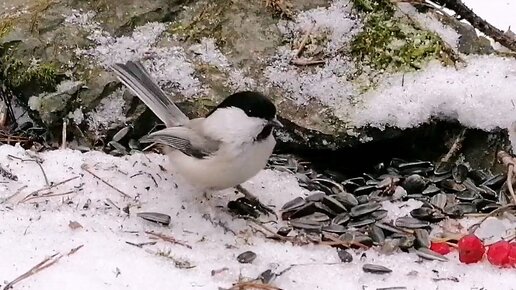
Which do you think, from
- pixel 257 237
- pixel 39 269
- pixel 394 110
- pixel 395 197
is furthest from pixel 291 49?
pixel 39 269

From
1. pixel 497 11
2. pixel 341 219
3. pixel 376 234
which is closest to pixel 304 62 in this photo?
pixel 341 219

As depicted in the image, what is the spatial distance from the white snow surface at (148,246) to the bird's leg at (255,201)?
0.05m

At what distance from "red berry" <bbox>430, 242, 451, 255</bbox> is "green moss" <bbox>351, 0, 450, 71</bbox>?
0.85m

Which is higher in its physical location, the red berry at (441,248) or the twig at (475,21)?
the twig at (475,21)

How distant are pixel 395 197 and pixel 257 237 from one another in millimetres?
571

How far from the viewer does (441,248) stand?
2.43 meters

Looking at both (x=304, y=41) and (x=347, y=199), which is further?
(x=304, y=41)

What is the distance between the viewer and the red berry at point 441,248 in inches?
95.3

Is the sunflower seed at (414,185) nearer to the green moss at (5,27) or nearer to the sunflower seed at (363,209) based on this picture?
the sunflower seed at (363,209)

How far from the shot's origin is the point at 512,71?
3119mm

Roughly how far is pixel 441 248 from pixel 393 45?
99 cm

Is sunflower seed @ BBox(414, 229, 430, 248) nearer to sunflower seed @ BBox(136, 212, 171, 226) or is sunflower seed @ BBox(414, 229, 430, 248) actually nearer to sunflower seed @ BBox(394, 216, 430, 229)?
sunflower seed @ BBox(394, 216, 430, 229)

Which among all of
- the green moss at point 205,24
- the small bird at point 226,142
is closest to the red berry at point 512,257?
the small bird at point 226,142

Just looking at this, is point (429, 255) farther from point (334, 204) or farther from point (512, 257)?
point (334, 204)
